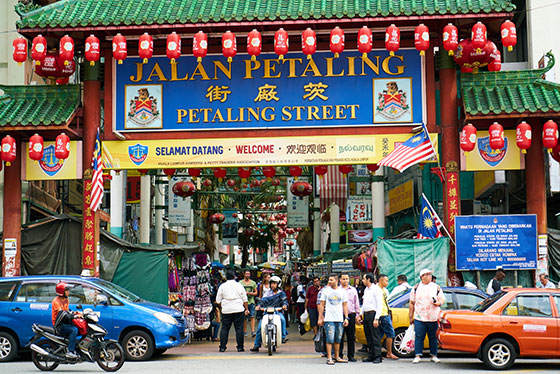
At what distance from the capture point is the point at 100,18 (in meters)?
19.3

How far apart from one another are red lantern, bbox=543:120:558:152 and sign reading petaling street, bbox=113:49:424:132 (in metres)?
2.97

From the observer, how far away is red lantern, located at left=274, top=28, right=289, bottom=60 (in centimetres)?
1841

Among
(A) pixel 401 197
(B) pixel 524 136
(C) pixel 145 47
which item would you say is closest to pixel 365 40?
(B) pixel 524 136

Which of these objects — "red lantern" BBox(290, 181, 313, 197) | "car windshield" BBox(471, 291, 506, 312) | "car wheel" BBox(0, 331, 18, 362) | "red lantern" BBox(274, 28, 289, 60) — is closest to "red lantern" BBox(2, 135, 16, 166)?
"car wheel" BBox(0, 331, 18, 362)

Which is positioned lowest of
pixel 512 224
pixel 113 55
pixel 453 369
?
pixel 453 369

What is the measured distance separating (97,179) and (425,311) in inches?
351

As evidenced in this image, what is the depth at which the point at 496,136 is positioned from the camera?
18.2 metres

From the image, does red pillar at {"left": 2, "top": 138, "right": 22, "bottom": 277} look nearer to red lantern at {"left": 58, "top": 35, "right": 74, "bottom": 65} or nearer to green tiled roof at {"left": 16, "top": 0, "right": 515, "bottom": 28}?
red lantern at {"left": 58, "top": 35, "right": 74, "bottom": 65}

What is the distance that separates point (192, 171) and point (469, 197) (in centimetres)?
1133

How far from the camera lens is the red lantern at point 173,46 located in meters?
18.6

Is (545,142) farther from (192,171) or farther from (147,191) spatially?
(147,191)

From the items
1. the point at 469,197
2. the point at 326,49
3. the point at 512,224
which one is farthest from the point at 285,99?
the point at 469,197

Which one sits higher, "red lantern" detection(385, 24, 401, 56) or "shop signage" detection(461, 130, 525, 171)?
"red lantern" detection(385, 24, 401, 56)

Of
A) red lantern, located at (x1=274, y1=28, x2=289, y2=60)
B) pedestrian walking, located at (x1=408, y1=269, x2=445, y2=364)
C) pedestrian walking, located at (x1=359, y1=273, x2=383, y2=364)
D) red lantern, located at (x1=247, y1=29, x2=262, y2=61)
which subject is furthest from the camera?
red lantern, located at (x1=247, y1=29, x2=262, y2=61)
